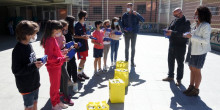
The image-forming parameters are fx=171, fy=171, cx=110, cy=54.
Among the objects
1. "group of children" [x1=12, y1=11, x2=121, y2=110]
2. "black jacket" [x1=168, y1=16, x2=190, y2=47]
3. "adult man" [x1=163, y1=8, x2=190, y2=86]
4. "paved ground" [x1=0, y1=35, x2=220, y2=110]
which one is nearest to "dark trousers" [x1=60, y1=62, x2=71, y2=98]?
"group of children" [x1=12, y1=11, x2=121, y2=110]

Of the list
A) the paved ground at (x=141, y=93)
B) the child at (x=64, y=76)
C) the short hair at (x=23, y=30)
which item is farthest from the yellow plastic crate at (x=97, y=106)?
the short hair at (x=23, y=30)

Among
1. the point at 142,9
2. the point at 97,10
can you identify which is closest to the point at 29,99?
the point at 97,10

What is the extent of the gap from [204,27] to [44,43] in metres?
2.96

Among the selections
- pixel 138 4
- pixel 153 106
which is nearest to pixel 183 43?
pixel 153 106

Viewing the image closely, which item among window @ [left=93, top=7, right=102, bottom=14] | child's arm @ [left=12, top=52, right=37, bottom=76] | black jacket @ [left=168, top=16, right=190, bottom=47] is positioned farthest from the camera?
window @ [left=93, top=7, right=102, bottom=14]

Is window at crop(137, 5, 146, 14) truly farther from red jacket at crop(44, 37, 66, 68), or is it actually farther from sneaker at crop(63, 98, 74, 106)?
red jacket at crop(44, 37, 66, 68)

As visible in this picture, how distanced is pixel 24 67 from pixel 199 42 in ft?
10.4

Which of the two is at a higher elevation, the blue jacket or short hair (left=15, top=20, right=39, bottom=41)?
the blue jacket

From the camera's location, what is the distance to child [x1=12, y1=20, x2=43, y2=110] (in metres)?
2.10

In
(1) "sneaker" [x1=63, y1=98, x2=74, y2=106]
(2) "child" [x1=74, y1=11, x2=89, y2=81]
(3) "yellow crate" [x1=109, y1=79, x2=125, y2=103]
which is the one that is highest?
(2) "child" [x1=74, y1=11, x2=89, y2=81]

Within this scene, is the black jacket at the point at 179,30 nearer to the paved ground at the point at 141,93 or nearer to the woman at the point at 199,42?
the woman at the point at 199,42

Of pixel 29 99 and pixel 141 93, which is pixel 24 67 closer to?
pixel 29 99

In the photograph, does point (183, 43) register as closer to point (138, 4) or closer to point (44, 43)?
point (44, 43)

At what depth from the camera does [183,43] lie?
13.6ft
